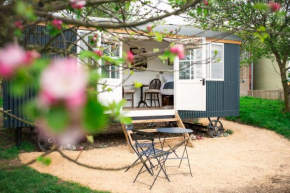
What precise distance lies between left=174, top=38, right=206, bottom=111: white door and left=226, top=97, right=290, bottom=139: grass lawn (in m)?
3.12

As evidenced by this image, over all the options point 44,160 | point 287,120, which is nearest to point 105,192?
point 44,160

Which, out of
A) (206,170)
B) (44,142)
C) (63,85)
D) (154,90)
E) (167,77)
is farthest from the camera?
(167,77)

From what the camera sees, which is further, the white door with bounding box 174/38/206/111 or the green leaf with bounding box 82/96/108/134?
the white door with bounding box 174/38/206/111

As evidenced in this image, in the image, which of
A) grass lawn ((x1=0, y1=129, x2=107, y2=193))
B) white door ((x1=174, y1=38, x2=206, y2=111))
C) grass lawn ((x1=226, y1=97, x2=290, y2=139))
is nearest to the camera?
grass lawn ((x1=0, y1=129, x2=107, y2=193))

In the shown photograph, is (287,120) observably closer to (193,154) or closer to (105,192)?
(193,154)

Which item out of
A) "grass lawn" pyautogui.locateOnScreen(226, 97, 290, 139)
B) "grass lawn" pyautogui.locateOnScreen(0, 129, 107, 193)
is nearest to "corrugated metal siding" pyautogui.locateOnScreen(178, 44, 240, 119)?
"grass lawn" pyautogui.locateOnScreen(226, 97, 290, 139)

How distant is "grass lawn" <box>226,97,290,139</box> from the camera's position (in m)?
9.60

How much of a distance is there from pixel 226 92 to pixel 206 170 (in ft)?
13.8

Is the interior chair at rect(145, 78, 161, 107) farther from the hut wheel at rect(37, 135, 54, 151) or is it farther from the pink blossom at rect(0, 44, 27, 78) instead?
the pink blossom at rect(0, 44, 27, 78)

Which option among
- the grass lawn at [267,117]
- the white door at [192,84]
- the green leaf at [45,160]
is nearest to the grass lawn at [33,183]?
the green leaf at [45,160]

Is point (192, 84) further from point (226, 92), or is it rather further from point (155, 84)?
point (155, 84)

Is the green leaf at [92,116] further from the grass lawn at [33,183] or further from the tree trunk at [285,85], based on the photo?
the tree trunk at [285,85]

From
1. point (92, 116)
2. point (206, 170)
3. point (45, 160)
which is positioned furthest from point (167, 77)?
point (92, 116)

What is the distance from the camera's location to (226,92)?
29.2ft
